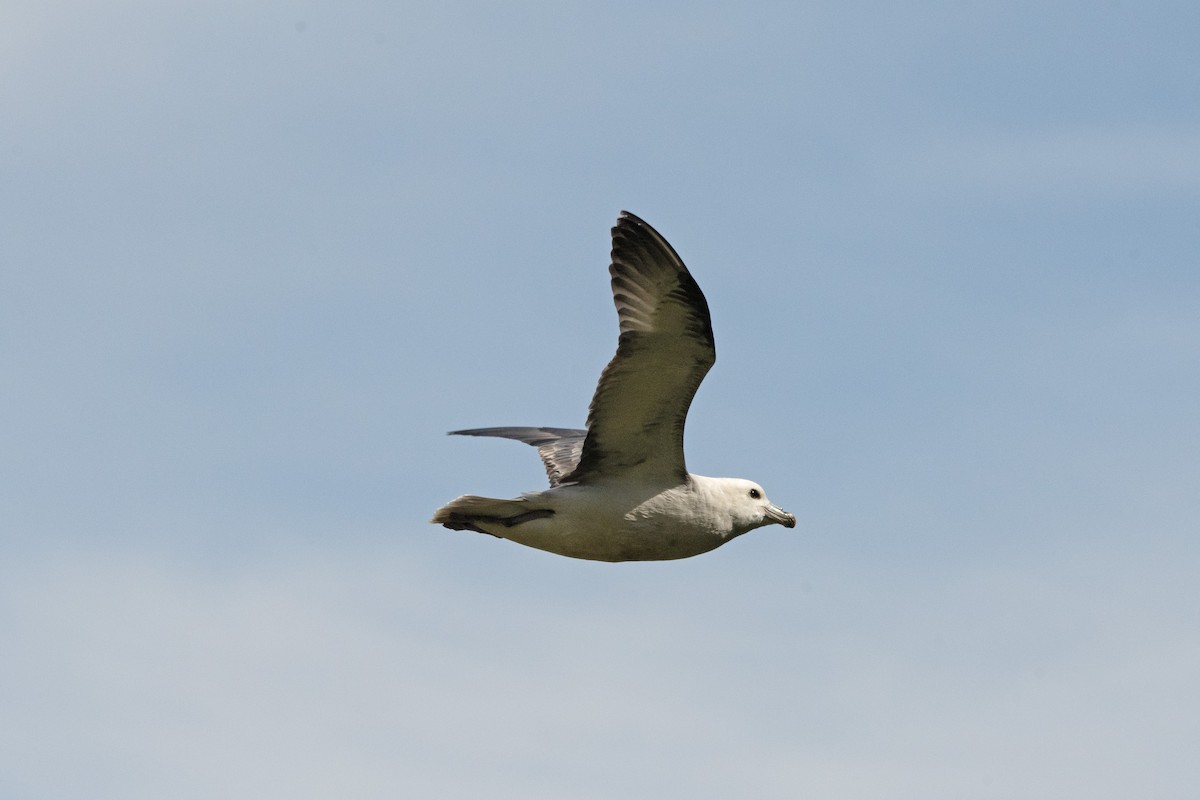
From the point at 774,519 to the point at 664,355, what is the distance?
7.46 feet

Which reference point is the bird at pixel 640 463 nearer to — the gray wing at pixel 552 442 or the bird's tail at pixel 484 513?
the bird's tail at pixel 484 513

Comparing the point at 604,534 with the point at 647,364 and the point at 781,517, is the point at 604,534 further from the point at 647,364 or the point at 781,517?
the point at 781,517

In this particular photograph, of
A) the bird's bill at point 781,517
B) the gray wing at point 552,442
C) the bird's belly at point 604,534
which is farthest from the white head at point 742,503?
the gray wing at point 552,442

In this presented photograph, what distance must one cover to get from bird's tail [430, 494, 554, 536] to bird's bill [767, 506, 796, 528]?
203cm

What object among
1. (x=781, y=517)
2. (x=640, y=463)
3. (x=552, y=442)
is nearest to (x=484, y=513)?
(x=640, y=463)

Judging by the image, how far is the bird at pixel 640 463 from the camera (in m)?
12.6

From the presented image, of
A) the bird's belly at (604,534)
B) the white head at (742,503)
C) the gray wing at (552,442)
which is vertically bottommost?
the bird's belly at (604,534)

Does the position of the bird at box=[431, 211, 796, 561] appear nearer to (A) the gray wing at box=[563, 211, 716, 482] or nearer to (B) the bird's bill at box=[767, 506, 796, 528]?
(A) the gray wing at box=[563, 211, 716, 482]

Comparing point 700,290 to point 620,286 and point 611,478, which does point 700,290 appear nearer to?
point 620,286

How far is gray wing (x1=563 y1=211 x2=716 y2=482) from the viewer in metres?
12.5

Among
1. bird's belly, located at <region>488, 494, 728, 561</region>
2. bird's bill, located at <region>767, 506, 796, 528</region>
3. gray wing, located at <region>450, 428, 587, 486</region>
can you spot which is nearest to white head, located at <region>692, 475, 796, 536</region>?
bird's bill, located at <region>767, 506, 796, 528</region>

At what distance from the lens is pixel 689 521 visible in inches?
534

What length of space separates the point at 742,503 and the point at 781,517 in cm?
58

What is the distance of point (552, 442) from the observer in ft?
52.6
